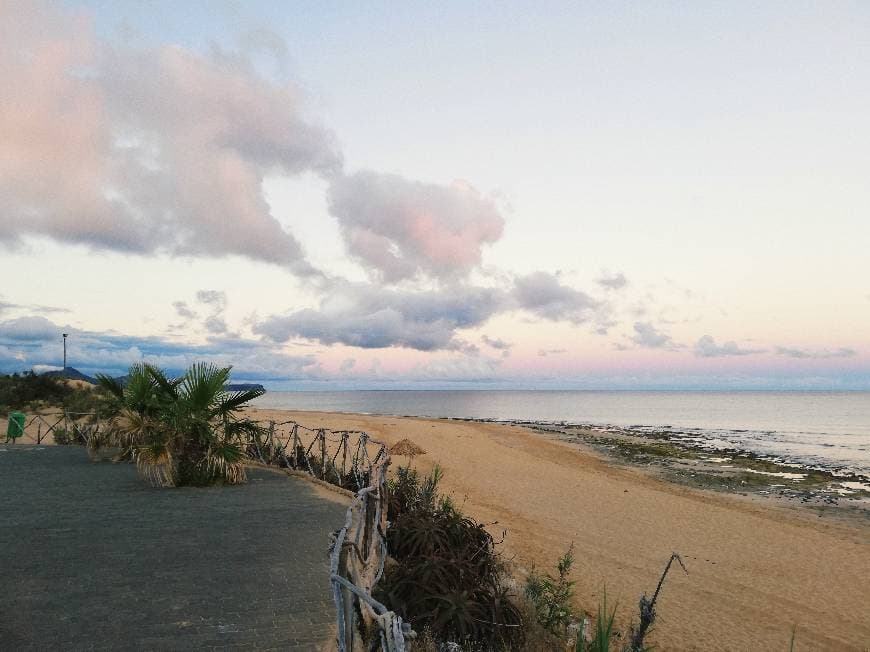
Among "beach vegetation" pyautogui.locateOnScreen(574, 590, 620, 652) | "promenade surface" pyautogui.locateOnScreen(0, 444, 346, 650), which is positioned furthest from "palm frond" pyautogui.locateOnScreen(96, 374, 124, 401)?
"beach vegetation" pyautogui.locateOnScreen(574, 590, 620, 652)

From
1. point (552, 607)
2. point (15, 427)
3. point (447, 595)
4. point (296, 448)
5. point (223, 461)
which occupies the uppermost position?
point (223, 461)

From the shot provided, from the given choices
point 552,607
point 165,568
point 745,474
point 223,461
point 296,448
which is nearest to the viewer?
point 165,568

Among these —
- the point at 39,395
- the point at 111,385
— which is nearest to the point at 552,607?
the point at 111,385

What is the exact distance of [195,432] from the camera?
41.0ft

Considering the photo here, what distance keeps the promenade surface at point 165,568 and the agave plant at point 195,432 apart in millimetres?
526

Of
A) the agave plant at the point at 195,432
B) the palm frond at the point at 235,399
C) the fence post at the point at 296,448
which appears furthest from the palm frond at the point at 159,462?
the fence post at the point at 296,448

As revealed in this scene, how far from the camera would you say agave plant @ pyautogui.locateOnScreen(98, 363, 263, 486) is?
12250 millimetres

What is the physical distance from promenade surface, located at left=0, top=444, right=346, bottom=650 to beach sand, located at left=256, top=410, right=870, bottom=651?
4663mm

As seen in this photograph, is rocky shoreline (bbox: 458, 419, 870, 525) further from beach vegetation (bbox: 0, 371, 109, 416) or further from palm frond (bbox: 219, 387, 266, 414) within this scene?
beach vegetation (bbox: 0, 371, 109, 416)

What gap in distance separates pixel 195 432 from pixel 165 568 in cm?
593

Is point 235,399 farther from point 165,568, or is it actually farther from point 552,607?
point 552,607

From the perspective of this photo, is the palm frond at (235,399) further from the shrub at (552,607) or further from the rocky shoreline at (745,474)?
the rocky shoreline at (745,474)

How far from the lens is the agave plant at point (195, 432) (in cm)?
1225

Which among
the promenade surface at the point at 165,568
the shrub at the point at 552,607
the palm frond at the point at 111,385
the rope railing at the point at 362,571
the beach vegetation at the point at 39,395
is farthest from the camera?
the beach vegetation at the point at 39,395
